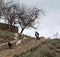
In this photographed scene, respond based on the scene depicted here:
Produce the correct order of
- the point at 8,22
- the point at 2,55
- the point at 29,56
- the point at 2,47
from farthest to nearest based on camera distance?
the point at 8,22
the point at 2,47
the point at 2,55
the point at 29,56

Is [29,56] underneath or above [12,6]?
underneath

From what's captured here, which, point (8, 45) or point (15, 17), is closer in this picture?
point (8, 45)

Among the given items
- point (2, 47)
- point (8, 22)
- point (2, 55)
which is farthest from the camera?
point (8, 22)

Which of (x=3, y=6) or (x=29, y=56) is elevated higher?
(x=3, y=6)

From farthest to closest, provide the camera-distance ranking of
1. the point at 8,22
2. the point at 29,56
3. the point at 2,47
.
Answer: the point at 8,22 < the point at 2,47 < the point at 29,56

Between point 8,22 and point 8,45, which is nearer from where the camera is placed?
point 8,45

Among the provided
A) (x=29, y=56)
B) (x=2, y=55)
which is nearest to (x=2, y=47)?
(x=2, y=55)

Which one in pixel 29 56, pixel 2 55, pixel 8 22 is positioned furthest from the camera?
pixel 8 22

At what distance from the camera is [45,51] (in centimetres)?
1822

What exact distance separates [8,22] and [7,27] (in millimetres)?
1055

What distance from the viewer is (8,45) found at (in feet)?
98.7

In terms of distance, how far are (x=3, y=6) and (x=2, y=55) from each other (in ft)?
97.0

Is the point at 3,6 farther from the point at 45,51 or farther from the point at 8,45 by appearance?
the point at 45,51

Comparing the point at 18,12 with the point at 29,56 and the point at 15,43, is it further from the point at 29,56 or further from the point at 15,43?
the point at 29,56
